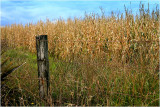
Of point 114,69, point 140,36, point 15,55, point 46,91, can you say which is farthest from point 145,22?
point 15,55

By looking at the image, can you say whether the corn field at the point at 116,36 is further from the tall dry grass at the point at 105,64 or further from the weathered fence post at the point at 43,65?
the weathered fence post at the point at 43,65

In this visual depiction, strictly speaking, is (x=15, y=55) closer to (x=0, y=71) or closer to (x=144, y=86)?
(x=0, y=71)

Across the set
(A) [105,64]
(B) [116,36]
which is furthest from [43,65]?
(B) [116,36]

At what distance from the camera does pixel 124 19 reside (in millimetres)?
6461

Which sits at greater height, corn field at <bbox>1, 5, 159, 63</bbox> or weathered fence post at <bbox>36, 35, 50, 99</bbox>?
corn field at <bbox>1, 5, 159, 63</bbox>

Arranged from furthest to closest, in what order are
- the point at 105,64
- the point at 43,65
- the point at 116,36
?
the point at 116,36, the point at 105,64, the point at 43,65

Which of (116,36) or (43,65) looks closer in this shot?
(43,65)

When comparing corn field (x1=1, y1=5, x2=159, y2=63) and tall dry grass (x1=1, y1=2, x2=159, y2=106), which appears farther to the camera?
corn field (x1=1, y1=5, x2=159, y2=63)

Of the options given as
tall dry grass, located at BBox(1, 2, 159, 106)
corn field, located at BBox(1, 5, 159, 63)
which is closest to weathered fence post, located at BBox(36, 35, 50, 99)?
tall dry grass, located at BBox(1, 2, 159, 106)

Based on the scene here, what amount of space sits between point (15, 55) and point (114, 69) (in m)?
5.73

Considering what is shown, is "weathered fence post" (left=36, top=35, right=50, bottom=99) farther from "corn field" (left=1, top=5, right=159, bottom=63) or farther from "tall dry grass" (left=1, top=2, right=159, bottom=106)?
"corn field" (left=1, top=5, right=159, bottom=63)

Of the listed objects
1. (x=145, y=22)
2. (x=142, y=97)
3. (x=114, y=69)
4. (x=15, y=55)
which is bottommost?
(x=142, y=97)

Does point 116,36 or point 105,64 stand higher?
point 116,36

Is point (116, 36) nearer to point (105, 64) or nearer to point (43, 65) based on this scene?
point (105, 64)
